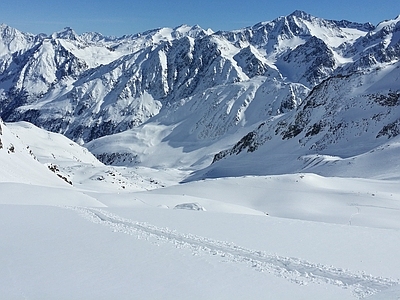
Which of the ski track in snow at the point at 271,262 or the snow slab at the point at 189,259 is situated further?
the ski track in snow at the point at 271,262

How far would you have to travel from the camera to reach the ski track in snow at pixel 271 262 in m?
10.8

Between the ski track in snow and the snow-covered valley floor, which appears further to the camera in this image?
the ski track in snow

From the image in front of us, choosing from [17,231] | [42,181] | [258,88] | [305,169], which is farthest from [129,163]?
[17,231]

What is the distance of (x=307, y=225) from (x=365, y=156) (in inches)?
1954

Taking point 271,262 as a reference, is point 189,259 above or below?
above

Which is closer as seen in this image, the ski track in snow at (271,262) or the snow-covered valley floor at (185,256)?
the snow-covered valley floor at (185,256)

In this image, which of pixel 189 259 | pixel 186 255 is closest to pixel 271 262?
pixel 189 259

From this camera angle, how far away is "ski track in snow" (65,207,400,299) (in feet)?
35.3

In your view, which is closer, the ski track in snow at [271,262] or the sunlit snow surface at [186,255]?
the sunlit snow surface at [186,255]

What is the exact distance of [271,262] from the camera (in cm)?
1261

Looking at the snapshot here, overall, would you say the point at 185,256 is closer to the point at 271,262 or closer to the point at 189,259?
the point at 189,259

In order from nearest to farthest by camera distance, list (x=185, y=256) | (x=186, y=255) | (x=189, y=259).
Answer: (x=189, y=259) < (x=185, y=256) < (x=186, y=255)

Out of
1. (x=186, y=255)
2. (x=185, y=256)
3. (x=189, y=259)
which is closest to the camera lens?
(x=189, y=259)

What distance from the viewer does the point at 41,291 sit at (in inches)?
396
